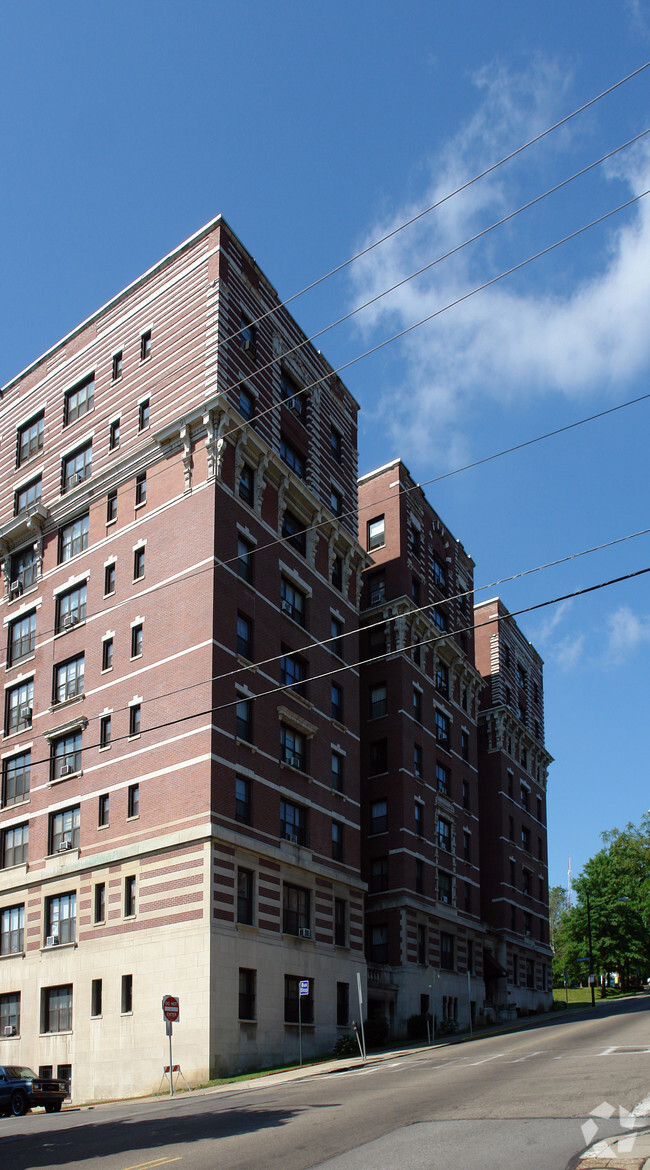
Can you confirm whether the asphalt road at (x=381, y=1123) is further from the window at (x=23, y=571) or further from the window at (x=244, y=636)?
the window at (x=23, y=571)

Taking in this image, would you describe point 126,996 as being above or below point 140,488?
below

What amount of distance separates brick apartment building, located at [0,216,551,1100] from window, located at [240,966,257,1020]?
100 mm

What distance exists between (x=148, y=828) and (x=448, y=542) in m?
35.2

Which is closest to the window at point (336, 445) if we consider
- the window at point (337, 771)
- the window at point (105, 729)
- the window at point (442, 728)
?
the window at point (337, 771)

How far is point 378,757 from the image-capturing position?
5653 centimetres

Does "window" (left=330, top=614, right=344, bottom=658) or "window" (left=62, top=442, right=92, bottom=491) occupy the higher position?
"window" (left=62, top=442, right=92, bottom=491)

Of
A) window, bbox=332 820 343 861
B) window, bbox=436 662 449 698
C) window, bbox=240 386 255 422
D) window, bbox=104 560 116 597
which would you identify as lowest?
window, bbox=332 820 343 861

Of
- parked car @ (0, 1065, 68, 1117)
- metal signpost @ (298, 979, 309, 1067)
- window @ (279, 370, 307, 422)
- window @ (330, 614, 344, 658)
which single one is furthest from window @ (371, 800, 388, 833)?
parked car @ (0, 1065, 68, 1117)

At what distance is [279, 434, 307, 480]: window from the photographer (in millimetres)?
48156

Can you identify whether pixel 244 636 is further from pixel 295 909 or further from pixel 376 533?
pixel 376 533

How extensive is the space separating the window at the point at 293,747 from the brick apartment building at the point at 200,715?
0.42 ft

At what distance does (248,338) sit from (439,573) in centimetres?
2497

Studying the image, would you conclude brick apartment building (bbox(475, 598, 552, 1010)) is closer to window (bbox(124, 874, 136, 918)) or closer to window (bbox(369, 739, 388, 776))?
window (bbox(369, 739, 388, 776))

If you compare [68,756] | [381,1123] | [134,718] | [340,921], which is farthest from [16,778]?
[381,1123]
